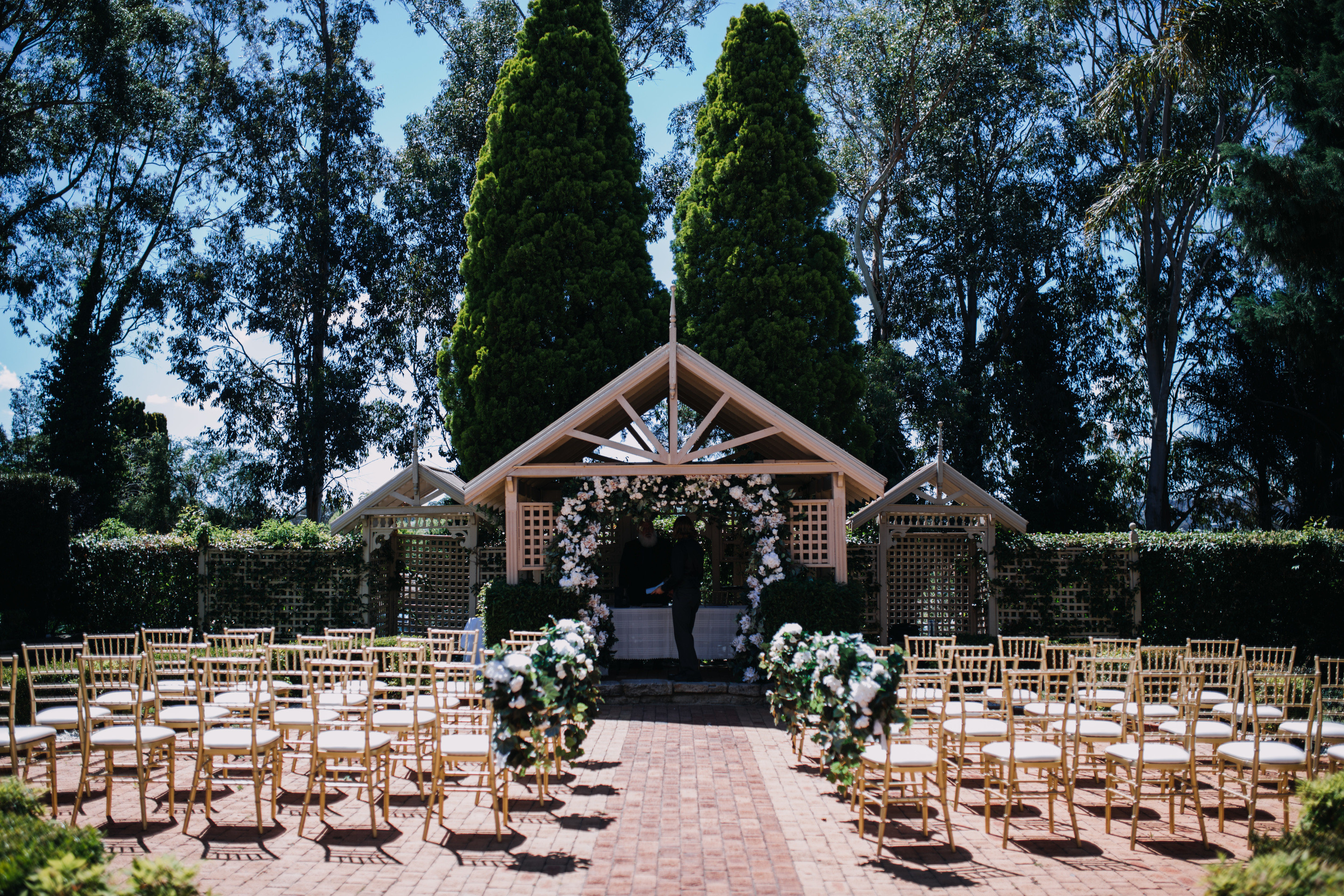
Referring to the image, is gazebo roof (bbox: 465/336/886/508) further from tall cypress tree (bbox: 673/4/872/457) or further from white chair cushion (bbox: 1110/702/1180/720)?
tall cypress tree (bbox: 673/4/872/457)

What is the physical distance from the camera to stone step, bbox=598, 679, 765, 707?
39.1ft

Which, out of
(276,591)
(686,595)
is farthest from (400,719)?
(276,591)

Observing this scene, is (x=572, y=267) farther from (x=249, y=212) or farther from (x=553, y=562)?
(x=249, y=212)

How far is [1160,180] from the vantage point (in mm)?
17625

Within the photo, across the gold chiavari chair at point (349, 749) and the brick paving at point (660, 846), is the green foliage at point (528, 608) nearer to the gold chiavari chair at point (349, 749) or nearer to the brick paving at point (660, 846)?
the brick paving at point (660, 846)

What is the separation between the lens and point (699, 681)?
12.1 meters

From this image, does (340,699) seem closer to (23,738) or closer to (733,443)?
(23,738)

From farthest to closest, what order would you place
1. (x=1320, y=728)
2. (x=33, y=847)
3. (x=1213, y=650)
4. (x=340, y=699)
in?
1. (x=1213, y=650)
2. (x=340, y=699)
3. (x=1320, y=728)
4. (x=33, y=847)

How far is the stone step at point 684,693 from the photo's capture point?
11.9 m

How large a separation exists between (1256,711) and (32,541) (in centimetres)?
1838

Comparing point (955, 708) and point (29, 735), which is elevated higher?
point (29, 735)

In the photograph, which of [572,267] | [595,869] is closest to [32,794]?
[595,869]

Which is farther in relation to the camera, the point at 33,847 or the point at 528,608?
the point at 528,608

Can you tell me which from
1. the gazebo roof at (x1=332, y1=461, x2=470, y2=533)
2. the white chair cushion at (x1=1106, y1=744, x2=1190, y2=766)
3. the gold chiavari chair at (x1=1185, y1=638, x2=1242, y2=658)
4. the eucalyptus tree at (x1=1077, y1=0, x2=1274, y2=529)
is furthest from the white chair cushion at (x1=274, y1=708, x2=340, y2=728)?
the eucalyptus tree at (x1=1077, y1=0, x2=1274, y2=529)
